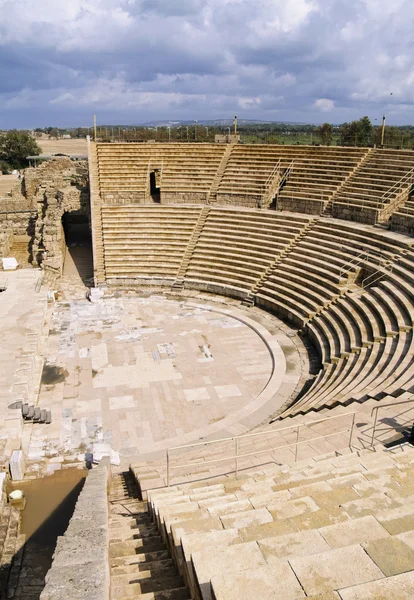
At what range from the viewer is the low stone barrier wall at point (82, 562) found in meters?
4.05

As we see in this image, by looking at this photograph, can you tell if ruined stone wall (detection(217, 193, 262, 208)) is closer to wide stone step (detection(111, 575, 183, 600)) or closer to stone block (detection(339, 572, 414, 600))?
wide stone step (detection(111, 575, 183, 600))

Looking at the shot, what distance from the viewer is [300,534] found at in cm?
421

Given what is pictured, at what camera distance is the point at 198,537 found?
4.34 meters

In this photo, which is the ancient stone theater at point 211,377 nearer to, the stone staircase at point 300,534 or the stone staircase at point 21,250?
the stone staircase at point 300,534

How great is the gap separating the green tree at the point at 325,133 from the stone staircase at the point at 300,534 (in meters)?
28.7

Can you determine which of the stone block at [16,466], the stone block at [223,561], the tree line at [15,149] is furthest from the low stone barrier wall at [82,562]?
the tree line at [15,149]

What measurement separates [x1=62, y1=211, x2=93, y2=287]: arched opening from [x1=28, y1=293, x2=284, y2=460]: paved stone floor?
13.1 ft

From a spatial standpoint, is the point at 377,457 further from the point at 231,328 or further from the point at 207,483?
the point at 231,328

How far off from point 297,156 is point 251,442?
2128 centimetres

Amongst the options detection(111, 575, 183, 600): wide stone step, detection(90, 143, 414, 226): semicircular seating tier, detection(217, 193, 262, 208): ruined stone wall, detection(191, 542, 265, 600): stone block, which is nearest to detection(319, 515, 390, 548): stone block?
detection(191, 542, 265, 600): stone block

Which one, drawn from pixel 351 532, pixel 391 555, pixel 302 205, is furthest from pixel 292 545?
pixel 302 205

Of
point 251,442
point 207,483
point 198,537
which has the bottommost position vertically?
point 251,442

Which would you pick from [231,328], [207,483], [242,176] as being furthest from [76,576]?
[242,176]

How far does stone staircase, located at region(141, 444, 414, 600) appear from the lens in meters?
3.46
